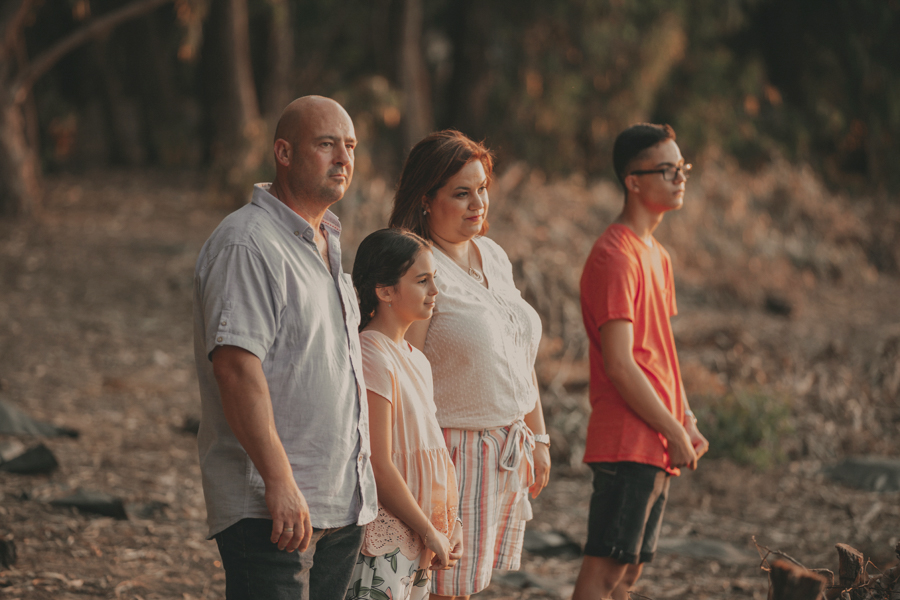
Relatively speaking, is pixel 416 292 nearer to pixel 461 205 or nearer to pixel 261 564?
pixel 461 205

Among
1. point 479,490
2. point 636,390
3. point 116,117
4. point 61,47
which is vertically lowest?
point 479,490

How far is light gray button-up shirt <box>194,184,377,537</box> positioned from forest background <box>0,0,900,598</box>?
6.20 ft

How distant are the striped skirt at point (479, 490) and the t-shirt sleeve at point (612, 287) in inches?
22.2

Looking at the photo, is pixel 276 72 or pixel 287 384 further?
pixel 276 72

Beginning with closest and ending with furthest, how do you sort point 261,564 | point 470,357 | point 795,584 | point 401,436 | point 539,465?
point 795,584 < point 261,564 < point 401,436 < point 470,357 < point 539,465

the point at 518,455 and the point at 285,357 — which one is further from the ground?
the point at 285,357

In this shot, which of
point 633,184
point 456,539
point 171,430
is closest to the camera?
point 456,539

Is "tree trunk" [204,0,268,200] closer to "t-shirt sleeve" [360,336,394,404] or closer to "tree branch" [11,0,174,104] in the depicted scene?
"tree branch" [11,0,174,104]

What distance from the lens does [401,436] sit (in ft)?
8.53

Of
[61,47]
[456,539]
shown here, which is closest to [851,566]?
[456,539]

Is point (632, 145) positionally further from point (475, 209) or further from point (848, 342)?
point (848, 342)

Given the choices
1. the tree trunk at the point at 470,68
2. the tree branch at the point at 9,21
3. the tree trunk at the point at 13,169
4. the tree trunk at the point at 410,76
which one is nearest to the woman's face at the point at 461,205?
the tree trunk at the point at 13,169

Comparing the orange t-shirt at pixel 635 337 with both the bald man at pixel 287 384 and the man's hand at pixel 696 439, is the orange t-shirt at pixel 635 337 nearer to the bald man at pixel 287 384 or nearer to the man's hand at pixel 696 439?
the man's hand at pixel 696 439

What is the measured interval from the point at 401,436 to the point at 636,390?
985mm
